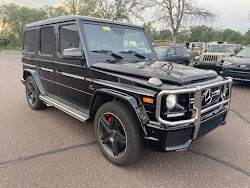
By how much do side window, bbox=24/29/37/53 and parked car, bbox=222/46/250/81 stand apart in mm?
6835

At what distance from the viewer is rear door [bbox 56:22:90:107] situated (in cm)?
330

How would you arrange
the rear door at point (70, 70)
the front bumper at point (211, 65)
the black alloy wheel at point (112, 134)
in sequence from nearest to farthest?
the black alloy wheel at point (112, 134) < the rear door at point (70, 70) < the front bumper at point (211, 65)

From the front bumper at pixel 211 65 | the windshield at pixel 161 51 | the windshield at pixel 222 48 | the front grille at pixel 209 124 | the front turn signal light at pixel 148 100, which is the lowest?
the front grille at pixel 209 124

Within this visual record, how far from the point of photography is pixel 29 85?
4.99 metres

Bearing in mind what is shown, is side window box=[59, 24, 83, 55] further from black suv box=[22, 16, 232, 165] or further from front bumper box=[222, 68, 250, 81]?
front bumper box=[222, 68, 250, 81]

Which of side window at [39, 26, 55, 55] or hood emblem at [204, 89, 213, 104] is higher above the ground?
side window at [39, 26, 55, 55]

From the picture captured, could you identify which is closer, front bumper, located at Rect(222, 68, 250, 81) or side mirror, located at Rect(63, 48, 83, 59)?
side mirror, located at Rect(63, 48, 83, 59)

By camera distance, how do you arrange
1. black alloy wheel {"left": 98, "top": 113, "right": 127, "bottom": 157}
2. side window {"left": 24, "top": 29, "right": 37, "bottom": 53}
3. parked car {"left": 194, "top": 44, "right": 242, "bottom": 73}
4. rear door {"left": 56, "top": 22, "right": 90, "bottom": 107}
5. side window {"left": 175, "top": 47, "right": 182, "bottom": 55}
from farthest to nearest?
side window {"left": 175, "top": 47, "right": 182, "bottom": 55} < parked car {"left": 194, "top": 44, "right": 242, "bottom": 73} < side window {"left": 24, "top": 29, "right": 37, "bottom": 53} < rear door {"left": 56, "top": 22, "right": 90, "bottom": 107} < black alloy wheel {"left": 98, "top": 113, "right": 127, "bottom": 157}

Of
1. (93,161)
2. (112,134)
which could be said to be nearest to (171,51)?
(112,134)

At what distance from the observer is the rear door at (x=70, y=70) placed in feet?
10.8

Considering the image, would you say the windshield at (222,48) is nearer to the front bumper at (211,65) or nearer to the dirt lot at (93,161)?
the front bumper at (211,65)

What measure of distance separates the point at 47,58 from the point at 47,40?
38cm

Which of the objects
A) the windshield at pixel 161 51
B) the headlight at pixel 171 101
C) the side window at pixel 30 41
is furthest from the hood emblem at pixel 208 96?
the windshield at pixel 161 51

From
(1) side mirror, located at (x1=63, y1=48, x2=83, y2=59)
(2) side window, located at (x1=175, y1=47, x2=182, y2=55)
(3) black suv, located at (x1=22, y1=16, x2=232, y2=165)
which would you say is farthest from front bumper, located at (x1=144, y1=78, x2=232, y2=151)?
(2) side window, located at (x1=175, y1=47, x2=182, y2=55)
